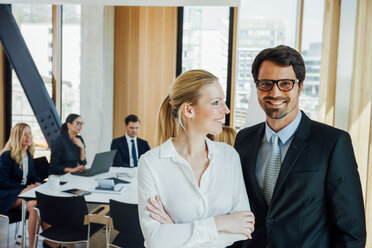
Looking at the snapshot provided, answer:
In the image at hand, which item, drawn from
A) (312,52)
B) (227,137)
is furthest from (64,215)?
(312,52)

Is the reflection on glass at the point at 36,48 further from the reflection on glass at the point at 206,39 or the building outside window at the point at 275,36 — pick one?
the building outside window at the point at 275,36

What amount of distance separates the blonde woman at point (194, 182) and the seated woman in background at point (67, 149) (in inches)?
143

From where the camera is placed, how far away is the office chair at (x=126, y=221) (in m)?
3.24

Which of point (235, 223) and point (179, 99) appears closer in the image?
point (235, 223)

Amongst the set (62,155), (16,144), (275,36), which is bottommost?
(62,155)

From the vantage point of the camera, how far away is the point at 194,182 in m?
1.64

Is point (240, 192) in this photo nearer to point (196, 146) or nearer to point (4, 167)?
point (196, 146)

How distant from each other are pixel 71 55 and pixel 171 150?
6.88 meters

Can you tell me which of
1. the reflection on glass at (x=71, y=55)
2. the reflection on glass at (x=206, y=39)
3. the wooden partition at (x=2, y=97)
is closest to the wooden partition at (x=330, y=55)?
the reflection on glass at (x=206, y=39)

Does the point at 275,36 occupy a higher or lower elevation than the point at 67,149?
higher

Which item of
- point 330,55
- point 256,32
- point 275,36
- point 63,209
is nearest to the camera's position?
point 63,209

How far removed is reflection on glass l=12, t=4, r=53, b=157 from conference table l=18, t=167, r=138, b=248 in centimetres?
379

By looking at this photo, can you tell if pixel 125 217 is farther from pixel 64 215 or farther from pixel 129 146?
pixel 129 146

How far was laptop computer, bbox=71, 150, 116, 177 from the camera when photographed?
4.68 m
